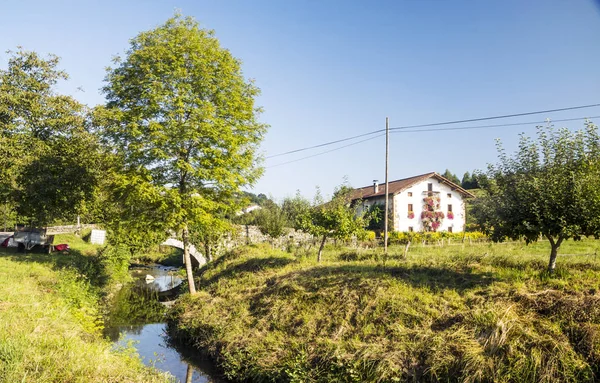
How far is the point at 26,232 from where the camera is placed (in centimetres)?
2669

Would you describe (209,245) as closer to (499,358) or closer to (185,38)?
(185,38)

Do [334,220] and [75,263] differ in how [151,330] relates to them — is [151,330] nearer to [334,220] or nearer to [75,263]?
[75,263]

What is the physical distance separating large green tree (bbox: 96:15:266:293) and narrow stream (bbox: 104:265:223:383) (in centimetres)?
480

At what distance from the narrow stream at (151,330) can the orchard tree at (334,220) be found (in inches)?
310

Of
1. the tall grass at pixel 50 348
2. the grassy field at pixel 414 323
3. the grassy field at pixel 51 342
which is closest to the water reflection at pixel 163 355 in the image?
the grassy field at pixel 414 323

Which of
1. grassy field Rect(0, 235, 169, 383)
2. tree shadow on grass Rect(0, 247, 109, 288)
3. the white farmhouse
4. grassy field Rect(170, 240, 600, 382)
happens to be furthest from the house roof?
grassy field Rect(0, 235, 169, 383)

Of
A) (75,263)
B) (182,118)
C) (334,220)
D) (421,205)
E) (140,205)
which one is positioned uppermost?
(182,118)

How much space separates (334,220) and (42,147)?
17.1m

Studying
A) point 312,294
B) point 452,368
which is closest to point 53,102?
point 312,294

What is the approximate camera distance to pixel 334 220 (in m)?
19.1

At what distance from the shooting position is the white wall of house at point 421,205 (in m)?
46.1

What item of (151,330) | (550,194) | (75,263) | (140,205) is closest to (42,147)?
(75,263)

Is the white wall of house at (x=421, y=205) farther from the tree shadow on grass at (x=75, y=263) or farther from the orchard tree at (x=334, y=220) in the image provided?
the tree shadow on grass at (x=75, y=263)

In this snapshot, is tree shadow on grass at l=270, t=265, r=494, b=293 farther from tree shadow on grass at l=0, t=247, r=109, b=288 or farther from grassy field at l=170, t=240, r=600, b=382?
tree shadow on grass at l=0, t=247, r=109, b=288
